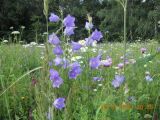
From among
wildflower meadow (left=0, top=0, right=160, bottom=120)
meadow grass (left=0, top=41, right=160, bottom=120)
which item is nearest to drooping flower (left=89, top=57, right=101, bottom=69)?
wildflower meadow (left=0, top=0, right=160, bottom=120)

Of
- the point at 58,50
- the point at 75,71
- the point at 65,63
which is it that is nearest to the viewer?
the point at 75,71

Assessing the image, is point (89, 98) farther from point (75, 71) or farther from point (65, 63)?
point (75, 71)

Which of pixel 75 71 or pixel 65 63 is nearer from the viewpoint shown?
pixel 75 71

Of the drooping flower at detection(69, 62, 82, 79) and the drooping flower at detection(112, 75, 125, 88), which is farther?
the drooping flower at detection(112, 75, 125, 88)

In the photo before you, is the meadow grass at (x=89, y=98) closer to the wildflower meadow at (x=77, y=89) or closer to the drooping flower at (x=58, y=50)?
the wildflower meadow at (x=77, y=89)

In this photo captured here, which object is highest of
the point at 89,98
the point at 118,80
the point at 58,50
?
the point at 58,50

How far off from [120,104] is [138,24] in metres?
22.6

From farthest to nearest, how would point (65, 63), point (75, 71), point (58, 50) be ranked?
point (65, 63) → point (58, 50) → point (75, 71)

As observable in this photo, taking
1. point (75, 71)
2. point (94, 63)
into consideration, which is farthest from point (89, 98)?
point (75, 71)

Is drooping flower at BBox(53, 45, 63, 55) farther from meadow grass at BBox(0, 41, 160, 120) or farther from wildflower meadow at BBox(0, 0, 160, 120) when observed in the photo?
meadow grass at BBox(0, 41, 160, 120)

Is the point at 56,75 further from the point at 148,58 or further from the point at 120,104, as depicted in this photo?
the point at 120,104

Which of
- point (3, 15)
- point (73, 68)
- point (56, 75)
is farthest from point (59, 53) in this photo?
point (3, 15)

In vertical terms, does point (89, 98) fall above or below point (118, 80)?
below

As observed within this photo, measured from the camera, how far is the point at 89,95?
2250mm
